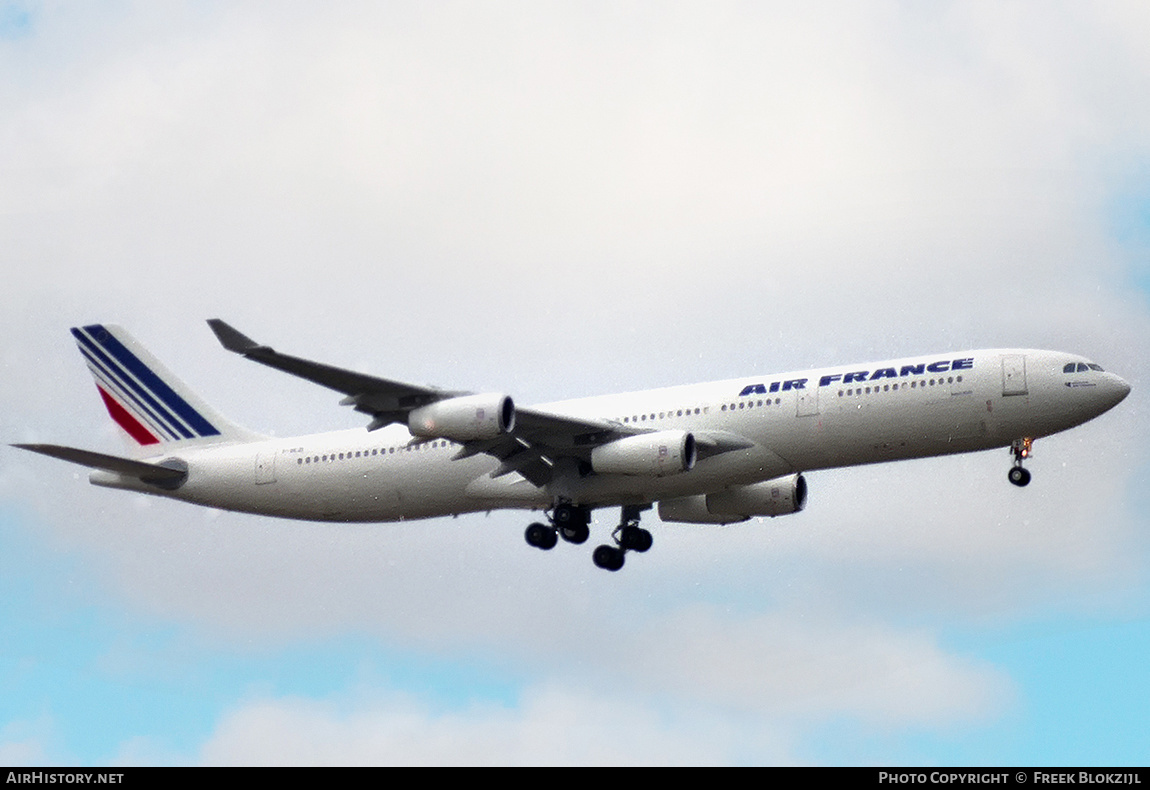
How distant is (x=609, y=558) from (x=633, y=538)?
3.34 ft

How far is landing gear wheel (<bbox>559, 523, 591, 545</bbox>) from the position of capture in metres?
59.4

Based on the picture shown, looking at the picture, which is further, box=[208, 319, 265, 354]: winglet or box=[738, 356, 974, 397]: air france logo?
box=[738, 356, 974, 397]: air france logo

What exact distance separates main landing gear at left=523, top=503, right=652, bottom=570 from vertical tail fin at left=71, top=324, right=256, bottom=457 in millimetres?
10878

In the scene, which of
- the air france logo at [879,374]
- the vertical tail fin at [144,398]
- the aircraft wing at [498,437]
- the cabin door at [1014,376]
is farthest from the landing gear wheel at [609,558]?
the cabin door at [1014,376]

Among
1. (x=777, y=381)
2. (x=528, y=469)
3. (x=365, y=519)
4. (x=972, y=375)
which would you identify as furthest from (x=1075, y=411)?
(x=365, y=519)

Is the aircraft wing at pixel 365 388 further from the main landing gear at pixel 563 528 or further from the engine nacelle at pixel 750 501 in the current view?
the engine nacelle at pixel 750 501

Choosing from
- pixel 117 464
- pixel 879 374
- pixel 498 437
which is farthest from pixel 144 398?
pixel 879 374

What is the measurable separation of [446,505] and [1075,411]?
19.3m

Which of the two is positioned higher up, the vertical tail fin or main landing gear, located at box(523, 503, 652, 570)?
the vertical tail fin

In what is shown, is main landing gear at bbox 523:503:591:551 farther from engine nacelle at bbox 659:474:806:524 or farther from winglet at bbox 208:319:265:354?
winglet at bbox 208:319:265:354

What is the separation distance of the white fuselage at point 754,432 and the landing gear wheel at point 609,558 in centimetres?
345

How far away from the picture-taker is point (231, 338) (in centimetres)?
4938

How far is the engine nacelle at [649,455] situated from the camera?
54969 millimetres

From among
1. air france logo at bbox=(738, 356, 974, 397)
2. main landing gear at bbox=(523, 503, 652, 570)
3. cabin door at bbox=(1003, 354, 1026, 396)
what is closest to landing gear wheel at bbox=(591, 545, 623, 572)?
main landing gear at bbox=(523, 503, 652, 570)
